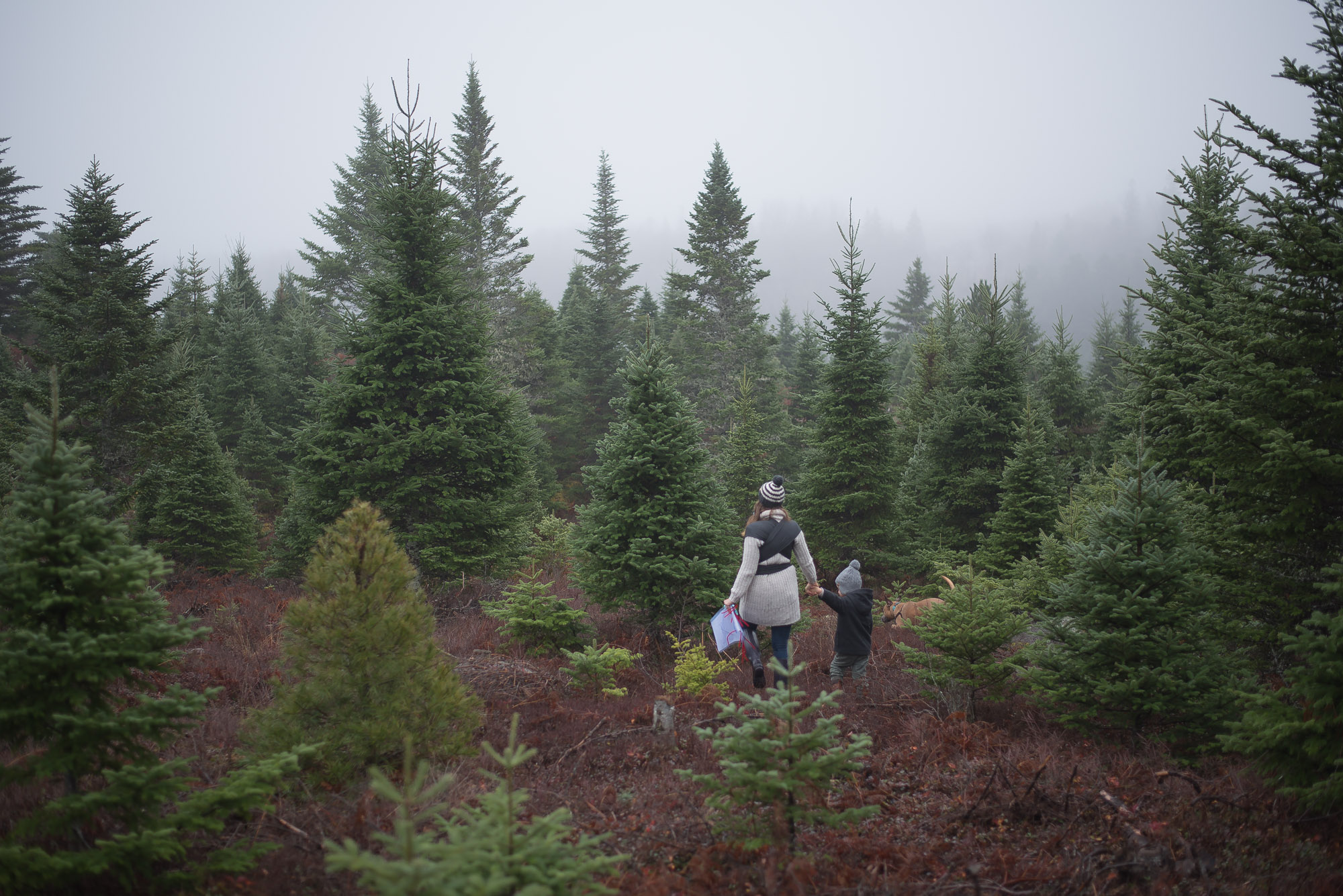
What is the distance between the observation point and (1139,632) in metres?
5.20

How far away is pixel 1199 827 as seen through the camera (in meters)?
4.21

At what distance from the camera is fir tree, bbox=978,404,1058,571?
1246 centimetres

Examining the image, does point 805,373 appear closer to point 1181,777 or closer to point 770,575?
point 770,575

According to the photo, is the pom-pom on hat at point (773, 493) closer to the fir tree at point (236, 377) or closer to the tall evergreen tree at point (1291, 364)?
the tall evergreen tree at point (1291, 364)

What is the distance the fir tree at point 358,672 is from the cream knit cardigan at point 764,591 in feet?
10.4

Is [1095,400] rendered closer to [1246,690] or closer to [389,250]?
[1246,690]

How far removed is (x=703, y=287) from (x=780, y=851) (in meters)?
29.4

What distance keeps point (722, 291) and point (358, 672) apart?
28.3 meters

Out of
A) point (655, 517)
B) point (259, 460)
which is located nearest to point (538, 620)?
point (655, 517)

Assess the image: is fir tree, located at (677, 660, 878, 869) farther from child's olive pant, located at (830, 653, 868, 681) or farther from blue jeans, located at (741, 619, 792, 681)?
child's olive pant, located at (830, 653, 868, 681)

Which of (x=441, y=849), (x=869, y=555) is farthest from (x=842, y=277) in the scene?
(x=441, y=849)

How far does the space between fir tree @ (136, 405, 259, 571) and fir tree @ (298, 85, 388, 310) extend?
1846 centimetres

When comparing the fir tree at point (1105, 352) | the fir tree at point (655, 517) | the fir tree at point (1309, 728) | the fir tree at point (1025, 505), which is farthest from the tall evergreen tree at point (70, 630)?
the fir tree at point (1105, 352)

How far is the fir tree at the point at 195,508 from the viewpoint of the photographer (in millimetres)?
13898
